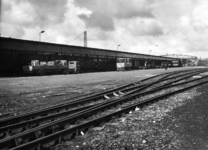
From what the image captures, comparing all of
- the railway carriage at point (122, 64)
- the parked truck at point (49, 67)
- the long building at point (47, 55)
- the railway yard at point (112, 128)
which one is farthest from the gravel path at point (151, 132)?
the railway carriage at point (122, 64)

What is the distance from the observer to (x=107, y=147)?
448cm

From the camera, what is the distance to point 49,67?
95.9 feet

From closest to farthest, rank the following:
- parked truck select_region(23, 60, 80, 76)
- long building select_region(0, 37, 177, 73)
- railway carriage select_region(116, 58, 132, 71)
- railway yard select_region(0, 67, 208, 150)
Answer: railway yard select_region(0, 67, 208, 150) < parked truck select_region(23, 60, 80, 76) < long building select_region(0, 37, 177, 73) < railway carriage select_region(116, 58, 132, 71)

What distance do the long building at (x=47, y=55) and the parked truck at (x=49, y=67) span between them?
2229 mm

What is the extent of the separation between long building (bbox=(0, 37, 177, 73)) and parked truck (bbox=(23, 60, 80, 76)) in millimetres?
2229

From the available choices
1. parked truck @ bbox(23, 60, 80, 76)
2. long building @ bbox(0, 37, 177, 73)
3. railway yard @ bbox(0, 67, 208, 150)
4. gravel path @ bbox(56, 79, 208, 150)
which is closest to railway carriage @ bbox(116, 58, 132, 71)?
long building @ bbox(0, 37, 177, 73)

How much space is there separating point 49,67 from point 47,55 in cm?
629

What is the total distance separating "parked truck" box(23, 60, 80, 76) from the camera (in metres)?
27.6

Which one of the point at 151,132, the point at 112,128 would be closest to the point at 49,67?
the point at 112,128

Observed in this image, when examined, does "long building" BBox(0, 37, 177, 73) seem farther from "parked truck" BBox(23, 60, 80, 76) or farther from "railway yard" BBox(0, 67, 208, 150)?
"railway yard" BBox(0, 67, 208, 150)

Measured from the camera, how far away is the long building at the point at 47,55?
28.5 metres

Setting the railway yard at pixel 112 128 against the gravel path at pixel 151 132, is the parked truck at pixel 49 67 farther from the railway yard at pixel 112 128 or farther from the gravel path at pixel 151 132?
the gravel path at pixel 151 132

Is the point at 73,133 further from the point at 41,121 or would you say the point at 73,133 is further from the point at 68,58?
the point at 68,58

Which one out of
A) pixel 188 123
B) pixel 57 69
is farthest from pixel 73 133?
pixel 57 69
